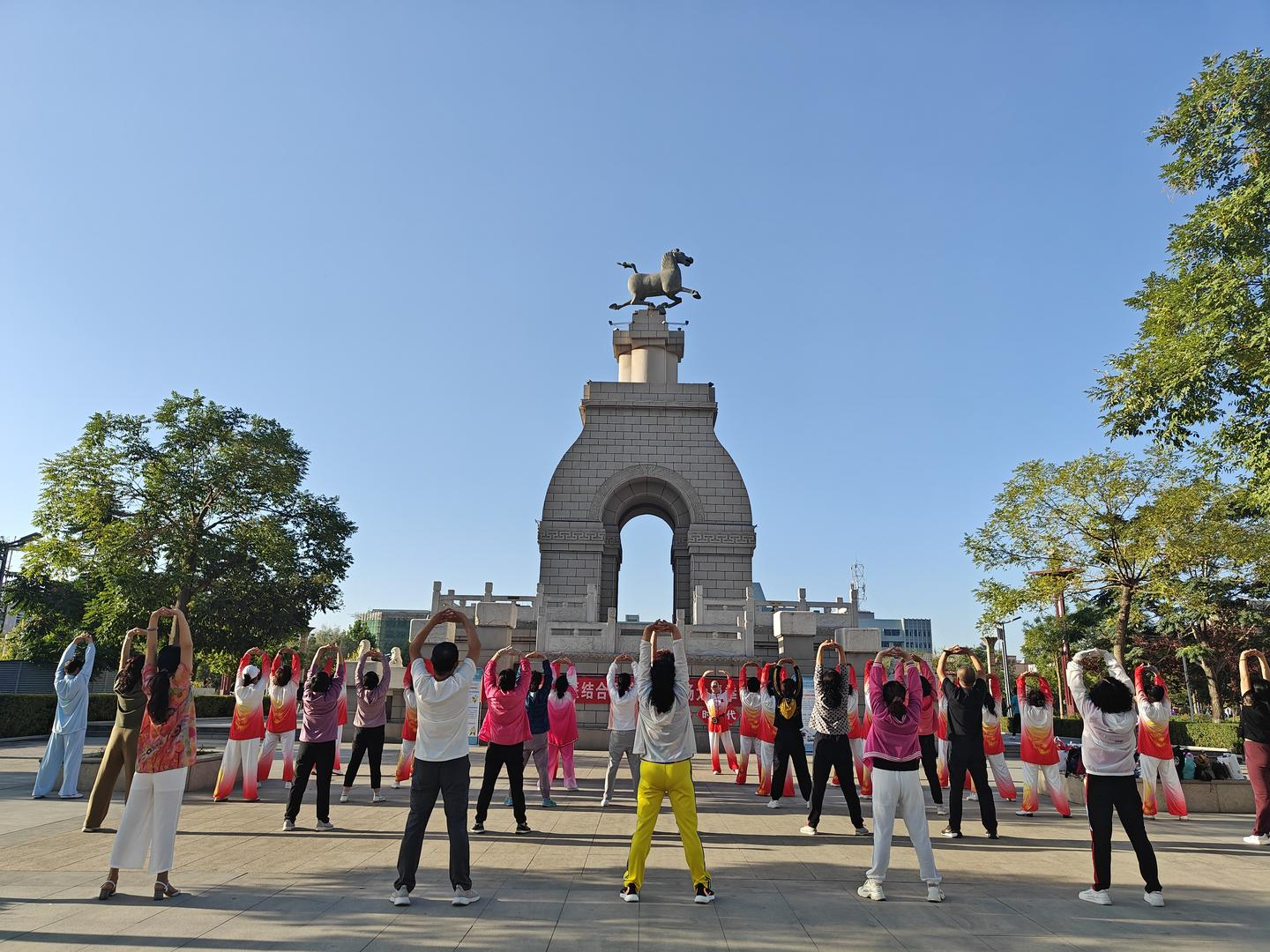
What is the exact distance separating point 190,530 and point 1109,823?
93.3 feet

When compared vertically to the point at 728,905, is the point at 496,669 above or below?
above

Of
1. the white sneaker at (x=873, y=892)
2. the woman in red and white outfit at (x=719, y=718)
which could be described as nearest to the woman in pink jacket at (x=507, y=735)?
the white sneaker at (x=873, y=892)

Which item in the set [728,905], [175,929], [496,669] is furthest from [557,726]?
[175,929]

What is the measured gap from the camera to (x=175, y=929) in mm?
5105

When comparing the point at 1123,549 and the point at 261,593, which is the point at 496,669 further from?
the point at 1123,549

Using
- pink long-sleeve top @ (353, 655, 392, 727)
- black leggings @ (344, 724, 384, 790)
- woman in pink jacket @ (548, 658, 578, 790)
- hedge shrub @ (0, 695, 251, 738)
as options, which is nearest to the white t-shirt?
woman in pink jacket @ (548, 658, 578, 790)

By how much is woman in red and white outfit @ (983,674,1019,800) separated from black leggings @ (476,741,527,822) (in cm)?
574

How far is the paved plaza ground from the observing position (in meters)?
5.06

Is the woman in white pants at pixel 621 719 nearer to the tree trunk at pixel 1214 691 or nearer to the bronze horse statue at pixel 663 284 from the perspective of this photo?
the bronze horse statue at pixel 663 284

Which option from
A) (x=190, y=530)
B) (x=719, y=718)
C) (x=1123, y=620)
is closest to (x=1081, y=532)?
(x=1123, y=620)

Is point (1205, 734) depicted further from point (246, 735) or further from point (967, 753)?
point (246, 735)

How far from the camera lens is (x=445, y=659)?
241 inches

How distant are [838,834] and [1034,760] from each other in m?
3.35

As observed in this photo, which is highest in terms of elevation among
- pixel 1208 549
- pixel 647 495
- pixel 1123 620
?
pixel 647 495
